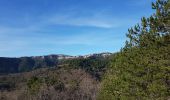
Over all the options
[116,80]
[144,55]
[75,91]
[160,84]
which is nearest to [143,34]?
[144,55]

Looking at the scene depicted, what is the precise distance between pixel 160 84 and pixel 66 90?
3753 inches

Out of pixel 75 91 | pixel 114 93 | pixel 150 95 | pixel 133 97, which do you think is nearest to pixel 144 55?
pixel 150 95

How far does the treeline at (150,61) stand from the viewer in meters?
24.5

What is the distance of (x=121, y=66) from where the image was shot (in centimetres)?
3462

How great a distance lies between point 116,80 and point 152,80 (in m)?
9.11

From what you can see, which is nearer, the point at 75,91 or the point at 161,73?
the point at 161,73

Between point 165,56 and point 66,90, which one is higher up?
point 165,56

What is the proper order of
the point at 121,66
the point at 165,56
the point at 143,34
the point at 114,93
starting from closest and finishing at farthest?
the point at 165,56, the point at 143,34, the point at 121,66, the point at 114,93

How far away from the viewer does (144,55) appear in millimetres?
28422

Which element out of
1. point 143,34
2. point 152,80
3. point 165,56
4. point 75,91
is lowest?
point 75,91

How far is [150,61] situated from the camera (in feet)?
87.7

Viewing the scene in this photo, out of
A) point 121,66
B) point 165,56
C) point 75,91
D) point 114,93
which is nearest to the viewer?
point 165,56

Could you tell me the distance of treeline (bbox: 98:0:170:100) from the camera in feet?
80.4

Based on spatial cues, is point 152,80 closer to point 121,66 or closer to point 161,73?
point 161,73
